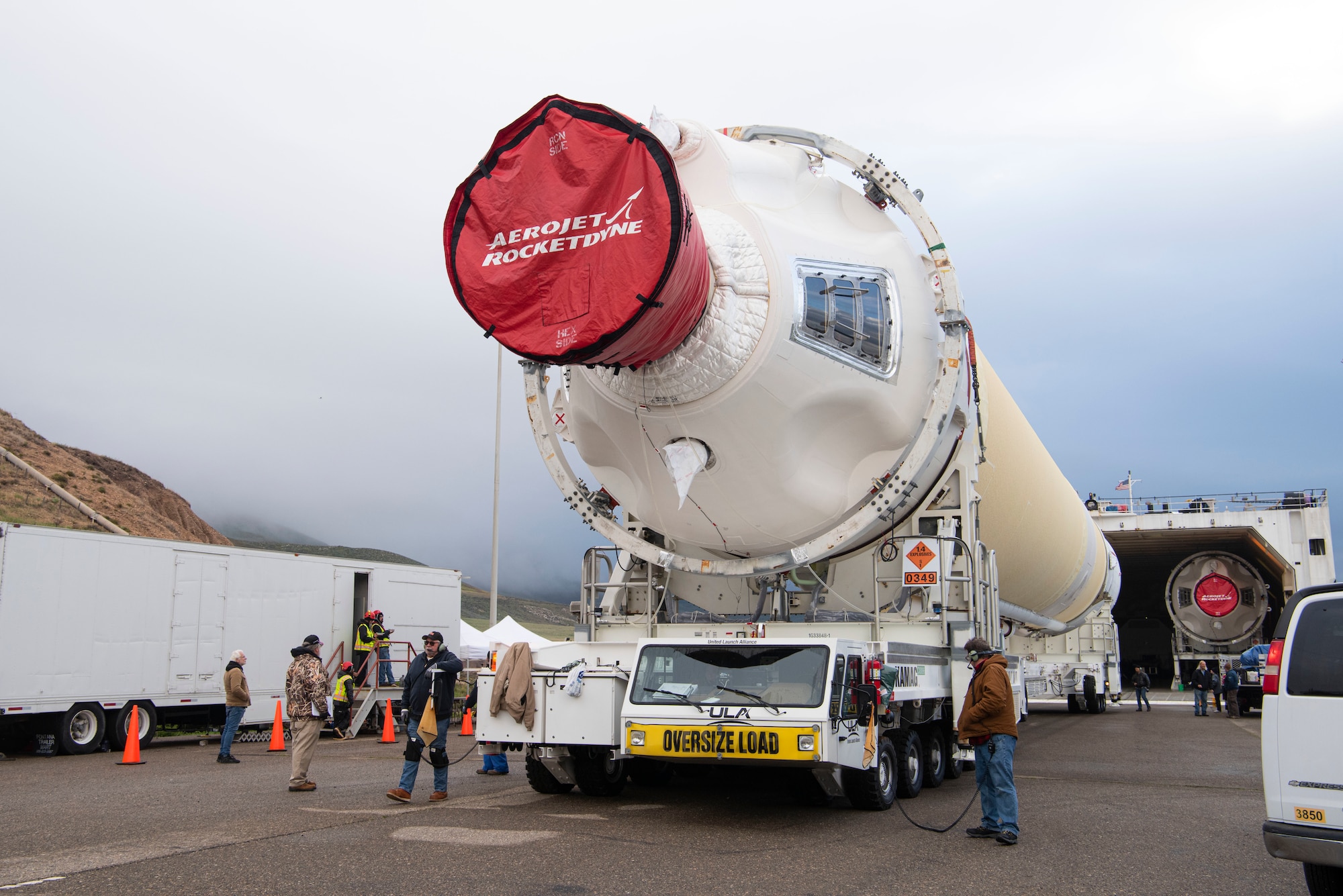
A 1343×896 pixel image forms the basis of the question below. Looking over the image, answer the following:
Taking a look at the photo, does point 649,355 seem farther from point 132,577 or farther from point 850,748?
point 132,577

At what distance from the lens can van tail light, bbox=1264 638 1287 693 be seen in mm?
4840

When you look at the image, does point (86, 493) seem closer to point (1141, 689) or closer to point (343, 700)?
point (343, 700)

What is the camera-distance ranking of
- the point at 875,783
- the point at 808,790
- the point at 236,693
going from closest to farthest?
the point at 875,783 → the point at 808,790 → the point at 236,693

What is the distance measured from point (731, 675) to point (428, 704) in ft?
8.12

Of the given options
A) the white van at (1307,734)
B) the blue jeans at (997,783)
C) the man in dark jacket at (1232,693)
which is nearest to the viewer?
the white van at (1307,734)

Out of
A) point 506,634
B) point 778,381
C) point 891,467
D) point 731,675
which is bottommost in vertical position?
point 506,634

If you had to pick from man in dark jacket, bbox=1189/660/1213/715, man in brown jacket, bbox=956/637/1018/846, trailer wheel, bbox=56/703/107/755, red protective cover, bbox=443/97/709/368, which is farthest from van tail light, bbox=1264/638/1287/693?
man in dark jacket, bbox=1189/660/1213/715

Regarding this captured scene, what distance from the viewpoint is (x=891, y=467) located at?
8.48m

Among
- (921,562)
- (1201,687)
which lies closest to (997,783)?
(921,562)

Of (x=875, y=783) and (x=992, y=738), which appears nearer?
(x=992, y=738)

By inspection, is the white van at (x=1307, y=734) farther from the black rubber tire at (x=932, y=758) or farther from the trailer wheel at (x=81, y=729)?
the trailer wheel at (x=81, y=729)

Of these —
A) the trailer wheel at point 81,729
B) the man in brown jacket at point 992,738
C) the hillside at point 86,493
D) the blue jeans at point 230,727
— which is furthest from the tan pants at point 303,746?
the hillside at point 86,493

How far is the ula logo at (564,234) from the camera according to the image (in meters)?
6.56

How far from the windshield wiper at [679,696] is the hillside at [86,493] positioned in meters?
31.4
